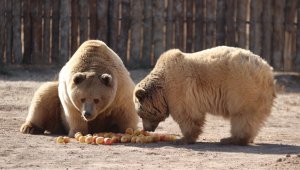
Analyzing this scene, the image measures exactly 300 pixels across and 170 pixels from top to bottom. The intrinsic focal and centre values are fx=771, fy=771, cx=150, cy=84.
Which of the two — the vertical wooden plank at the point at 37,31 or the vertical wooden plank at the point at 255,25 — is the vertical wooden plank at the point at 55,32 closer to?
the vertical wooden plank at the point at 37,31

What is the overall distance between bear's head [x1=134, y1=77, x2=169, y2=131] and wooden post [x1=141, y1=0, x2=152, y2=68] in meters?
8.44

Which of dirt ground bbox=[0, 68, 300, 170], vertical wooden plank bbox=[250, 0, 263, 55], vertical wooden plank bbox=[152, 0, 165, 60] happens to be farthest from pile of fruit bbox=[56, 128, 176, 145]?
vertical wooden plank bbox=[250, 0, 263, 55]

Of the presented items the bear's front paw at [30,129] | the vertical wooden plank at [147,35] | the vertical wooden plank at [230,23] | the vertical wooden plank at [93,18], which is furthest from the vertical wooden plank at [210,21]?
the bear's front paw at [30,129]

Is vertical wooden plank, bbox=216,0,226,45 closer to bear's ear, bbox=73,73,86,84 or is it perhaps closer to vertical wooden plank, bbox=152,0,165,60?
vertical wooden plank, bbox=152,0,165,60

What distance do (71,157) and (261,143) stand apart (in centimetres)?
298

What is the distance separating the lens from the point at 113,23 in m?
19.0

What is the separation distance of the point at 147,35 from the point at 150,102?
8.67m

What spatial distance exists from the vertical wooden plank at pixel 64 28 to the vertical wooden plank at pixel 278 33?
209 inches

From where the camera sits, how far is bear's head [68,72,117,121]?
34.7 feet

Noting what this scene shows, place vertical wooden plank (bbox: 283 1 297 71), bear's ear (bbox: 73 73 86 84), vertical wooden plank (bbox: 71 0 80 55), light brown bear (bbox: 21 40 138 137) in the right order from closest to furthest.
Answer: bear's ear (bbox: 73 73 86 84) → light brown bear (bbox: 21 40 138 137) → vertical wooden plank (bbox: 71 0 80 55) → vertical wooden plank (bbox: 283 1 297 71)

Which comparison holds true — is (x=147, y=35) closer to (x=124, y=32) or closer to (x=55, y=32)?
(x=124, y=32)

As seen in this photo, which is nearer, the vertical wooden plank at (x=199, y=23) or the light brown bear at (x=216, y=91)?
the light brown bear at (x=216, y=91)

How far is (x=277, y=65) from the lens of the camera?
790 inches

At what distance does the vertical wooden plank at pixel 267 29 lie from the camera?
19.7 metres
